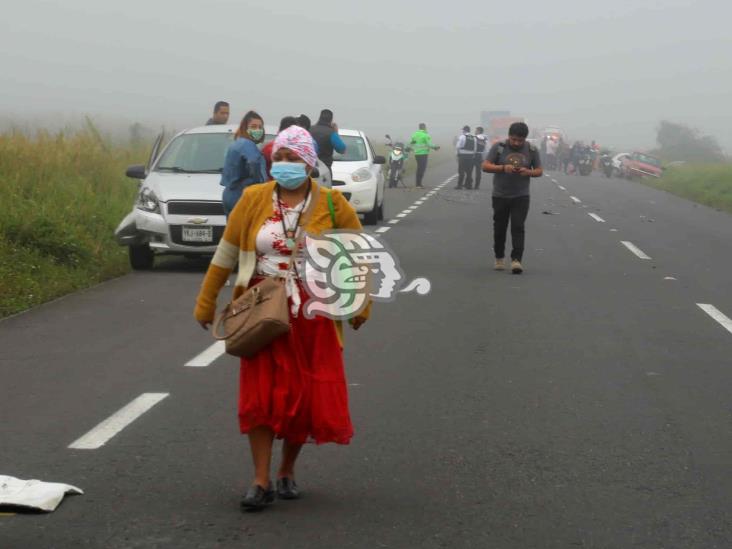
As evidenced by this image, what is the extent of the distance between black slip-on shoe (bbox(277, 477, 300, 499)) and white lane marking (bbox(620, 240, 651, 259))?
12.9 m

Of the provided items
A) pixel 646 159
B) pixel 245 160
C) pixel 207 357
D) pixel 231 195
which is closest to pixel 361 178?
pixel 231 195

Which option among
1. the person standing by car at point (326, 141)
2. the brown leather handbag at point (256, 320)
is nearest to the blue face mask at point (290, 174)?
the brown leather handbag at point (256, 320)

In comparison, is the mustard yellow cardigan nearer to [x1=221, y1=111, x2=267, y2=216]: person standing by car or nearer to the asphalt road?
the asphalt road

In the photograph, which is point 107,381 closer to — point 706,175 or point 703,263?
point 703,263

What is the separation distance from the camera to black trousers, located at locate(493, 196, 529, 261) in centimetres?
1550

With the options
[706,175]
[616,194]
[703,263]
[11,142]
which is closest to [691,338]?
[703,263]

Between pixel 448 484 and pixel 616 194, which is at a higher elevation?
pixel 448 484

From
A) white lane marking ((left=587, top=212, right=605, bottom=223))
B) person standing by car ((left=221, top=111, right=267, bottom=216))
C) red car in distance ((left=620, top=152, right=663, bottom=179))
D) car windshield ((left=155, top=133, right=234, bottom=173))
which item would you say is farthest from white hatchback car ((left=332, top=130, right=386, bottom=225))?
red car in distance ((left=620, top=152, right=663, bottom=179))

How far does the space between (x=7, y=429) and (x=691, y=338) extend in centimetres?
583

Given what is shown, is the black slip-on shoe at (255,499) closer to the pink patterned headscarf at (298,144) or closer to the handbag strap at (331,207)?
the handbag strap at (331,207)

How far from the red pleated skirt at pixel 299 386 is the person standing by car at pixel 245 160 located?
6.96m

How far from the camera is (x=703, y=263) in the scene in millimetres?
17672

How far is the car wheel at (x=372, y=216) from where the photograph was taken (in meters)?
22.8

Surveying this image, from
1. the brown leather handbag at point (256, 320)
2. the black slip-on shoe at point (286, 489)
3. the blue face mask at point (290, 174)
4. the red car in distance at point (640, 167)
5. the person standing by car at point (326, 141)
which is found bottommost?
the red car in distance at point (640, 167)
